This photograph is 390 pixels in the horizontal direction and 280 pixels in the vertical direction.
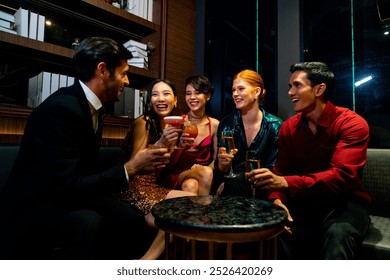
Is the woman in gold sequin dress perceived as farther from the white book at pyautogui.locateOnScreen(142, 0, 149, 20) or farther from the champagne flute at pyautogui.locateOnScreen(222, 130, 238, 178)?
the white book at pyautogui.locateOnScreen(142, 0, 149, 20)

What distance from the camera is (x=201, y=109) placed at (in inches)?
102

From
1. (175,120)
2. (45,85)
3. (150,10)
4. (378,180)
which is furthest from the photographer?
(150,10)

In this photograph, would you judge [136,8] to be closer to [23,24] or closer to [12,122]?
[23,24]

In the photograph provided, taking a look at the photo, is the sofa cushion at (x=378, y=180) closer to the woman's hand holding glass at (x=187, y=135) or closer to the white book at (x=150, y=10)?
the woman's hand holding glass at (x=187, y=135)

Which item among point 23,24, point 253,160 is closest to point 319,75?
point 253,160

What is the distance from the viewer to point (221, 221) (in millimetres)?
1009

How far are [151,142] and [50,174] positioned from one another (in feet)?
2.93

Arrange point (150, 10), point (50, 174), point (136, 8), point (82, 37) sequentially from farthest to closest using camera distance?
point (150, 10) < point (136, 8) < point (82, 37) < point (50, 174)

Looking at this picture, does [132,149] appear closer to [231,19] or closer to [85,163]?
[85,163]

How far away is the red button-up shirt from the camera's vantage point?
1.49 meters

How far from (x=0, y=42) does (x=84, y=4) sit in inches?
32.2

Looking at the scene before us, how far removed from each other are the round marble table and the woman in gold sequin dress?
36cm

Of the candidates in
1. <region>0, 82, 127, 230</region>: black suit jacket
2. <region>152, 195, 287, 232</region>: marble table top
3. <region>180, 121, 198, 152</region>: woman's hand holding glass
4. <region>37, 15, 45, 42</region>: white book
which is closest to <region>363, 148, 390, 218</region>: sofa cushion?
<region>152, 195, 287, 232</region>: marble table top
